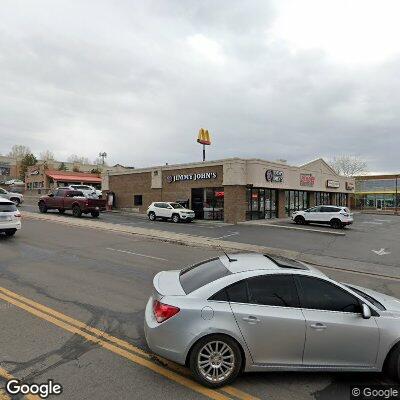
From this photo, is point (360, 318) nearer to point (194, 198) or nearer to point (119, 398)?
point (119, 398)

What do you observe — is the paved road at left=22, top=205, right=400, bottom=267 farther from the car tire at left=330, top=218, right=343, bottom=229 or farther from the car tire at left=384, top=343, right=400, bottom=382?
the car tire at left=384, top=343, right=400, bottom=382

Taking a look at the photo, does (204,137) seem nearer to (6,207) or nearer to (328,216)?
(328,216)

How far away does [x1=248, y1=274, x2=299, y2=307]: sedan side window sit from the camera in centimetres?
444

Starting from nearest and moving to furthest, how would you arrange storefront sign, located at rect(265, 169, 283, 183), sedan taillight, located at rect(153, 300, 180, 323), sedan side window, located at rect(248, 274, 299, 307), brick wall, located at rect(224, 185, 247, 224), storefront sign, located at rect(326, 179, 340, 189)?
sedan taillight, located at rect(153, 300, 180, 323), sedan side window, located at rect(248, 274, 299, 307), brick wall, located at rect(224, 185, 247, 224), storefront sign, located at rect(265, 169, 283, 183), storefront sign, located at rect(326, 179, 340, 189)

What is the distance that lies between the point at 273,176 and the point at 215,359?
27409 millimetres

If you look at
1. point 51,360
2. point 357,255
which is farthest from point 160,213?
point 51,360

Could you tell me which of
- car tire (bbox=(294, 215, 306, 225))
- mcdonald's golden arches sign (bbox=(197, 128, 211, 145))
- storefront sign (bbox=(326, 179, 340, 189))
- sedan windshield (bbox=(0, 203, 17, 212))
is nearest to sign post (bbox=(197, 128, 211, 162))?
mcdonald's golden arches sign (bbox=(197, 128, 211, 145))

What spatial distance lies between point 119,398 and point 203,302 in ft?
4.48

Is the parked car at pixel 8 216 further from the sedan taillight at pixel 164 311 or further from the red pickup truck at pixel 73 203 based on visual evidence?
the sedan taillight at pixel 164 311

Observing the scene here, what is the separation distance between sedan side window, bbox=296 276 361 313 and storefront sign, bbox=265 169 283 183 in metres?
25.6


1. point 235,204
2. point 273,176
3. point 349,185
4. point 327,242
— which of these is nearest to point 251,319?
point 327,242

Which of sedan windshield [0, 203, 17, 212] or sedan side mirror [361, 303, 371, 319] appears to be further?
sedan windshield [0, 203, 17, 212]

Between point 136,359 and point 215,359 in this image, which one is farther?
point 136,359

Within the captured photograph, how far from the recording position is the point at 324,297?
454cm
